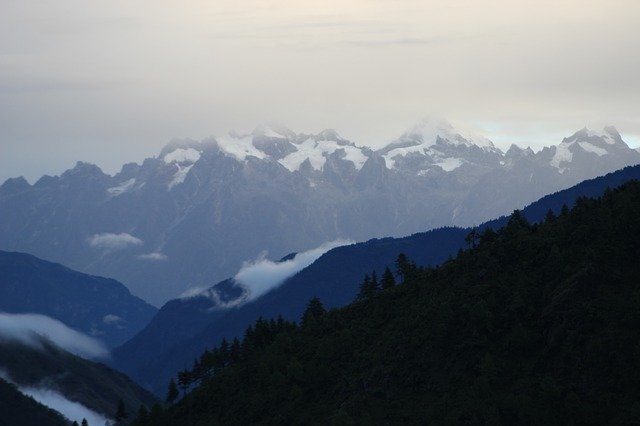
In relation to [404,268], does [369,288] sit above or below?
below

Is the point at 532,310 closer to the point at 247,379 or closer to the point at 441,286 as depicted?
the point at 441,286

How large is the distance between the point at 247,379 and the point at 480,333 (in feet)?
143

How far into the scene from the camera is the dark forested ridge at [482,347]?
119 meters

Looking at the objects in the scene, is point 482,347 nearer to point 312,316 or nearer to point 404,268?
point 404,268

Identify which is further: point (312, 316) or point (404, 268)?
point (312, 316)

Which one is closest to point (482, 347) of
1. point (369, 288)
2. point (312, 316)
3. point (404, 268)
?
point (369, 288)

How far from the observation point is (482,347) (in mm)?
136750

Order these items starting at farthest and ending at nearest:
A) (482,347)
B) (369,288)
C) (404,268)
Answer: (404,268) < (369,288) < (482,347)

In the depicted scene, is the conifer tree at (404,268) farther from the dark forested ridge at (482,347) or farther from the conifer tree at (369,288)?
the conifer tree at (369,288)

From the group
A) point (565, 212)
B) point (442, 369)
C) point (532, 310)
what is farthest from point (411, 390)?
point (565, 212)

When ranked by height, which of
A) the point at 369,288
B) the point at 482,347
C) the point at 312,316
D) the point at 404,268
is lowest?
the point at 482,347

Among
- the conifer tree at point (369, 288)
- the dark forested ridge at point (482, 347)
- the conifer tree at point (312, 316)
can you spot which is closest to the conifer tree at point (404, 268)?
the dark forested ridge at point (482, 347)

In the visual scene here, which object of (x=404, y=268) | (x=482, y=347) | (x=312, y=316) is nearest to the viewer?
(x=482, y=347)

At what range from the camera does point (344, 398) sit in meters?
146
